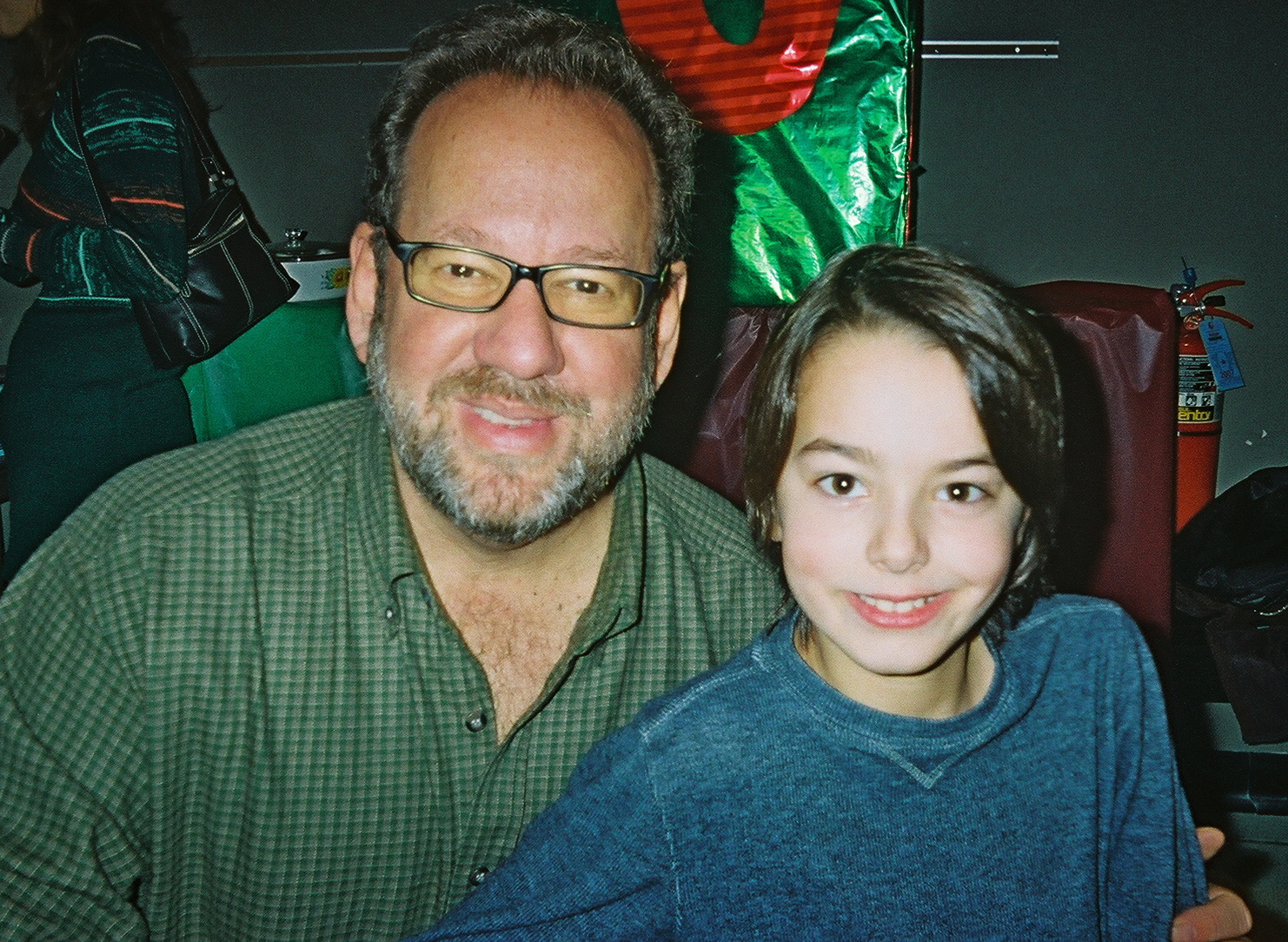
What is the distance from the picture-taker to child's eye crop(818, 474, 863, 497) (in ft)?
3.97

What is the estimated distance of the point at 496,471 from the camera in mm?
1374

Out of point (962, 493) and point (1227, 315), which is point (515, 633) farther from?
point (1227, 315)

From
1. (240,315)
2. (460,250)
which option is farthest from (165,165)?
(460,250)

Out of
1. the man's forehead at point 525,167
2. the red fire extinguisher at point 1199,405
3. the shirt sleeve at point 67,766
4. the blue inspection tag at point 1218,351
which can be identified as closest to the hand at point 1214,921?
the man's forehead at point 525,167

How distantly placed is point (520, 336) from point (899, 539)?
1.86ft

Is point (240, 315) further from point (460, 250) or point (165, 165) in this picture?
point (460, 250)

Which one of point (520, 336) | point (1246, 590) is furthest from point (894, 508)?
point (1246, 590)

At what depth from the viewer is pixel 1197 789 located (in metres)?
2.57

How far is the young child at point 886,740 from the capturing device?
115cm

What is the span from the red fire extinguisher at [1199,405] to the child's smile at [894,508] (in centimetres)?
200

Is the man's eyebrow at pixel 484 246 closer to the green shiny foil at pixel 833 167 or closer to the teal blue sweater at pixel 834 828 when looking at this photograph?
the teal blue sweater at pixel 834 828

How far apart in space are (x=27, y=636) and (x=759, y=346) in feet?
5.42

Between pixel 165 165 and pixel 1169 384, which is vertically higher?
Answer: pixel 165 165

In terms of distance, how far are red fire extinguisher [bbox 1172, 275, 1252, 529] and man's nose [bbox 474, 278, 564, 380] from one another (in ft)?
7.58
